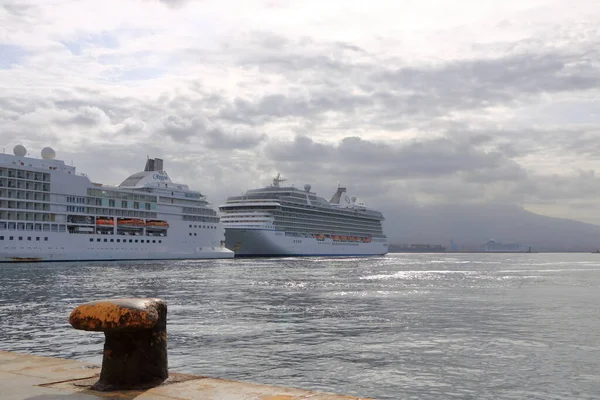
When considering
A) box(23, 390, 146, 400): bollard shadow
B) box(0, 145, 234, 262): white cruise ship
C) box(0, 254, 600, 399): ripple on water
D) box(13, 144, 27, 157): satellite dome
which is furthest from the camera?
box(13, 144, 27, 157): satellite dome

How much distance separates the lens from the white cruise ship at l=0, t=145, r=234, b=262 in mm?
68250

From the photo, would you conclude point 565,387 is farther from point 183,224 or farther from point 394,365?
point 183,224

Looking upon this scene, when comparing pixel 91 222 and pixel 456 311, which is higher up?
pixel 91 222

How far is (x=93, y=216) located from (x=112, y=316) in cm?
7349

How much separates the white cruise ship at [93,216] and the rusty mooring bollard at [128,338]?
64056mm

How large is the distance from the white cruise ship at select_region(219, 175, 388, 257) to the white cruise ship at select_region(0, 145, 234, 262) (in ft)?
57.4

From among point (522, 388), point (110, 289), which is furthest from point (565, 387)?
point (110, 289)

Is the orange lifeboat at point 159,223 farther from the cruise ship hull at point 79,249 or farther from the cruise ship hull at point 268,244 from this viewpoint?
the cruise ship hull at point 268,244

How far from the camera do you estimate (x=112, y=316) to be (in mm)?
6160

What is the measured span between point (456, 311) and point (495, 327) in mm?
4876

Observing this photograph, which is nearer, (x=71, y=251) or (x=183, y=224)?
(x=71, y=251)

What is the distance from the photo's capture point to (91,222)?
74.9m

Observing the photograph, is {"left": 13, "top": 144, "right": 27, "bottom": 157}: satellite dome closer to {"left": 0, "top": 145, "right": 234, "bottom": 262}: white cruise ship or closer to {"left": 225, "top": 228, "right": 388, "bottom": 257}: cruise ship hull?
{"left": 0, "top": 145, "right": 234, "bottom": 262}: white cruise ship

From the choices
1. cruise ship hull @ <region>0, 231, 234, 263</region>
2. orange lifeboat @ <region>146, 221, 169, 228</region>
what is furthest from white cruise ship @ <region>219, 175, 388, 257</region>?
orange lifeboat @ <region>146, 221, 169, 228</region>
